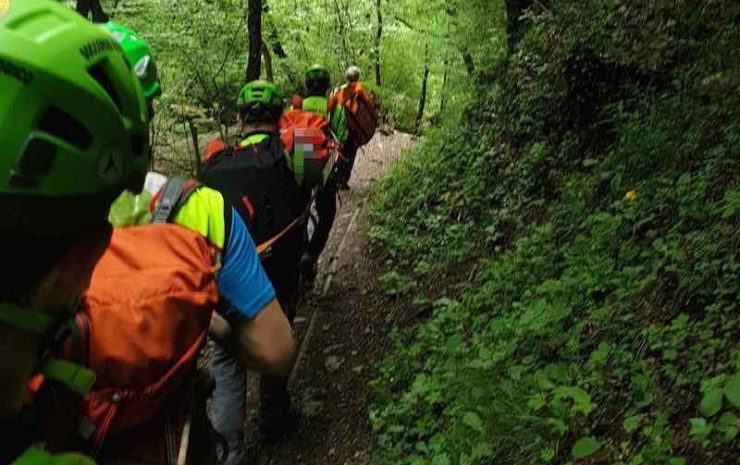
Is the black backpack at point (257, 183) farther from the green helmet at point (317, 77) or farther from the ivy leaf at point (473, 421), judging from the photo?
the green helmet at point (317, 77)

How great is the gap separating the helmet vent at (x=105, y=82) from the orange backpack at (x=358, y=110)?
324 inches

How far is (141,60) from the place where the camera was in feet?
10.6

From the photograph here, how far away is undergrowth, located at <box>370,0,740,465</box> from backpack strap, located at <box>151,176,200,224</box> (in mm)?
2259

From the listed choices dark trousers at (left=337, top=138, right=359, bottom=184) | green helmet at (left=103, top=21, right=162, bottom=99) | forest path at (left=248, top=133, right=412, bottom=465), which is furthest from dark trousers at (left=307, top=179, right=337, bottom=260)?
green helmet at (left=103, top=21, right=162, bottom=99)

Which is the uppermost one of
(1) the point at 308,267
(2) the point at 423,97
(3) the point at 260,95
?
(3) the point at 260,95

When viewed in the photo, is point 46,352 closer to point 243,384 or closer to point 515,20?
point 243,384

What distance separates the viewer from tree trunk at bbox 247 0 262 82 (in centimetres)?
998

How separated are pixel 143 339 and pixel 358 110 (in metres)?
8.17

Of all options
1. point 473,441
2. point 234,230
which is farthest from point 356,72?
point 234,230

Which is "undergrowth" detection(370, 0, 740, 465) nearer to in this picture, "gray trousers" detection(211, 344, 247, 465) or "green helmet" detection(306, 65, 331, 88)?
"gray trousers" detection(211, 344, 247, 465)

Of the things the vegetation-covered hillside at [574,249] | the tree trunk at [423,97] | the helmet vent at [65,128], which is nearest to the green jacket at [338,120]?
the vegetation-covered hillside at [574,249]

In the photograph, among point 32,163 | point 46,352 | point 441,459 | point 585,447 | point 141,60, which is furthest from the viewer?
point 441,459

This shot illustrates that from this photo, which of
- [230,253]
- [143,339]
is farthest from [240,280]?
[143,339]

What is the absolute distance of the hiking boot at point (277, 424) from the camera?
17.6ft
